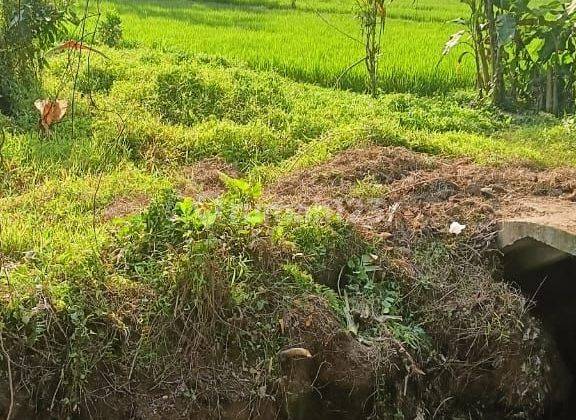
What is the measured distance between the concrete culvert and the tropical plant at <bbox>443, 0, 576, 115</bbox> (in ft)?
7.51

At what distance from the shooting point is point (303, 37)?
9.09m

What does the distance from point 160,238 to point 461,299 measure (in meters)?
1.51

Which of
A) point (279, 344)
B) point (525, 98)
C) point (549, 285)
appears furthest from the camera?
point (525, 98)

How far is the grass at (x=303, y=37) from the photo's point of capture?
7426mm

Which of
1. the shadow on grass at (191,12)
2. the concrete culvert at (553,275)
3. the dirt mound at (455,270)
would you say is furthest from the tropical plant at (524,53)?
the shadow on grass at (191,12)

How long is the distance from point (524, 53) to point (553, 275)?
2.76 meters

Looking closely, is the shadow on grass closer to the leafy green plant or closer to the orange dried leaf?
the leafy green plant

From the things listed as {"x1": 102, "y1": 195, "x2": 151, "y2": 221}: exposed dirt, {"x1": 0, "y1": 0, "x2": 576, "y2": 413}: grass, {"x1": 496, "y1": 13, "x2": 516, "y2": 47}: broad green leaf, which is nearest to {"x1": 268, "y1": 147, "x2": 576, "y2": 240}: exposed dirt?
{"x1": 0, "y1": 0, "x2": 576, "y2": 413}: grass

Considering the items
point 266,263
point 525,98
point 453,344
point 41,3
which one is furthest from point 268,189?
point 525,98

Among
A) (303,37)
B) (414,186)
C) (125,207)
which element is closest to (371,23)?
(414,186)

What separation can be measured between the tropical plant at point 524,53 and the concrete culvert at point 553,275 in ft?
7.51

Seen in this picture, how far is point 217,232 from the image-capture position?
355cm

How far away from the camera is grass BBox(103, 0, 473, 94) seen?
292 inches

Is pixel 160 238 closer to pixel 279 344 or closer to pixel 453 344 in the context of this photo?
pixel 279 344
